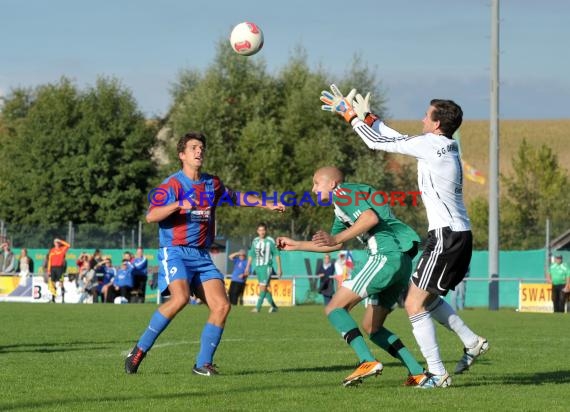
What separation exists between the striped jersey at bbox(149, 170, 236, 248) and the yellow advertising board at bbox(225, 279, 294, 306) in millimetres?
22165

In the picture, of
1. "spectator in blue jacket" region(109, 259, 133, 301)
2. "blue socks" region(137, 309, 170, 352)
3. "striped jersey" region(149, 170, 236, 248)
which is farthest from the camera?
"spectator in blue jacket" region(109, 259, 133, 301)

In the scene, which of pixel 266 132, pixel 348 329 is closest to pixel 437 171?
pixel 348 329

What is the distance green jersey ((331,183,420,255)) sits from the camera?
8.59 metres

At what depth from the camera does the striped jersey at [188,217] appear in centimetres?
963

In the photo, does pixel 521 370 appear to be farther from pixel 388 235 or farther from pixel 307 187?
pixel 307 187

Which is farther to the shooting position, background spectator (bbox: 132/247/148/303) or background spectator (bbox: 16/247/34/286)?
background spectator (bbox: 16/247/34/286)

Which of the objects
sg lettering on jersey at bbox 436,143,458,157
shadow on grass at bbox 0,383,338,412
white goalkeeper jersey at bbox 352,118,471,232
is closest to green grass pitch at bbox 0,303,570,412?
shadow on grass at bbox 0,383,338,412

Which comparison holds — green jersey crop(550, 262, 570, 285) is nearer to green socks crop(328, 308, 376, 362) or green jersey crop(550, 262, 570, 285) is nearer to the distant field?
green socks crop(328, 308, 376, 362)

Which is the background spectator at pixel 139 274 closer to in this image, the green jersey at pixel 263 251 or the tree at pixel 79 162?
the green jersey at pixel 263 251

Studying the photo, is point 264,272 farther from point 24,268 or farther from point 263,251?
point 24,268

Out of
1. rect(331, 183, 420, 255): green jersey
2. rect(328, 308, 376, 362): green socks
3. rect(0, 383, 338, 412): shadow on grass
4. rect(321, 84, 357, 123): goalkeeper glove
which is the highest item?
rect(321, 84, 357, 123): goalkeeper glove

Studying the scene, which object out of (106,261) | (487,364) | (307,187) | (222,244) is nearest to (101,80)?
(307,187)

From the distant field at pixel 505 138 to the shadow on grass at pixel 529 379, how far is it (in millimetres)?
87677

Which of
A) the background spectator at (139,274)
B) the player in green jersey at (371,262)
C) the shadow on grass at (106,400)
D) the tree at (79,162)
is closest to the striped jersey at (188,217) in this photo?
the player in green jersey at (371,262)
